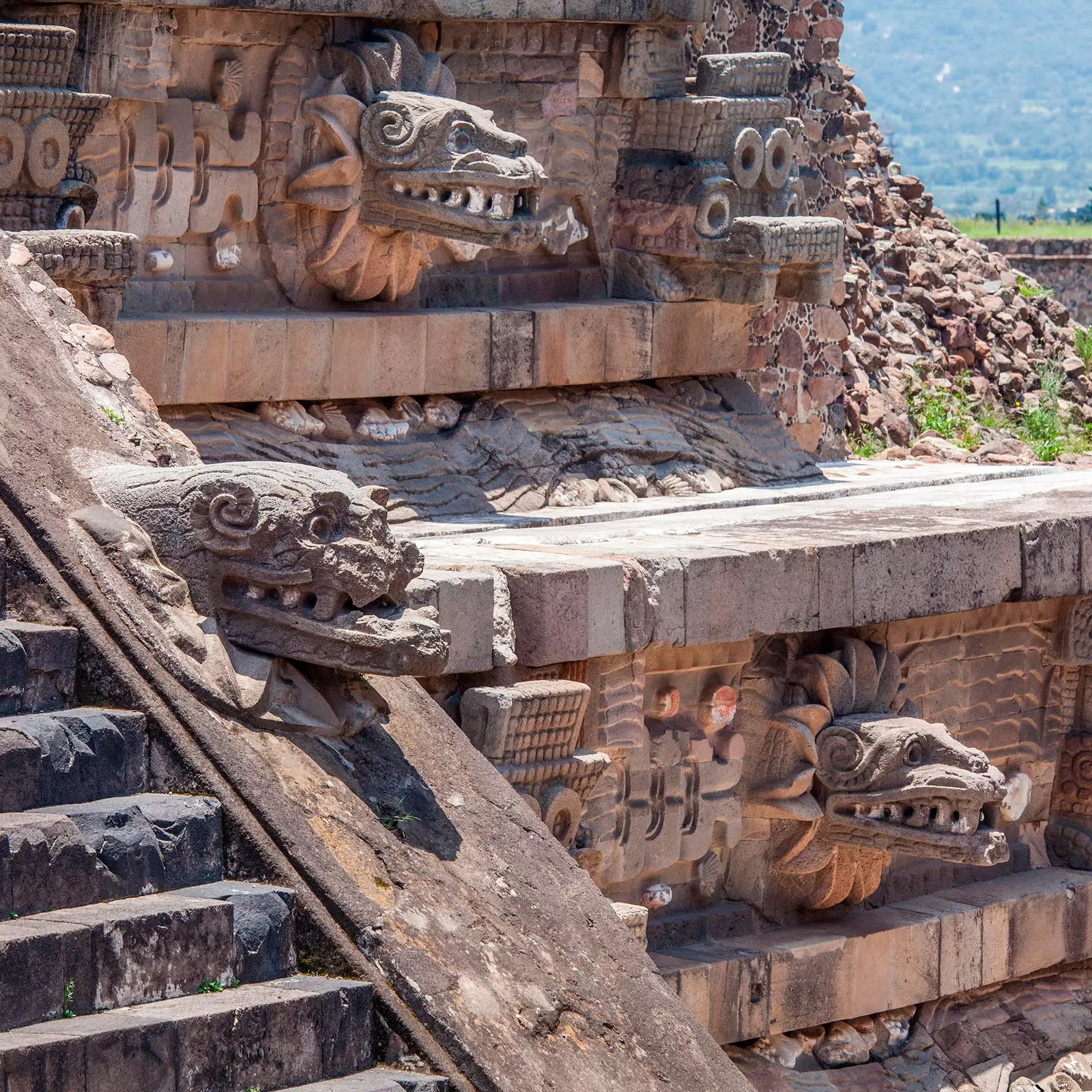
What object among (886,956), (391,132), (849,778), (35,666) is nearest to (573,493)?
(391,132)

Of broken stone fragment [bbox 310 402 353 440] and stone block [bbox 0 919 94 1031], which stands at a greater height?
broken stone fragment [bbox 310 402 353 440]

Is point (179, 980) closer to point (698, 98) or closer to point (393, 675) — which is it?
point (393, 675)

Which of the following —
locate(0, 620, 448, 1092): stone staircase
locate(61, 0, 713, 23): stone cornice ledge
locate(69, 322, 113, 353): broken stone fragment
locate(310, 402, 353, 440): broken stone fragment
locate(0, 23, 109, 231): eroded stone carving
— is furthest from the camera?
locate(310, 402, 353, 440): broken stone fragment

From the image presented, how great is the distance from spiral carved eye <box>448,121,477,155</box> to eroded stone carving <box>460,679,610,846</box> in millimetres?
2410

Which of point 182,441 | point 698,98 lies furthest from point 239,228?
point 182,441

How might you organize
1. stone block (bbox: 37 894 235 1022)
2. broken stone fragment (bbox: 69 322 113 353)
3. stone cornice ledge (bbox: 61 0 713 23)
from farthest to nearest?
stone cornice ledge (bbox: 61 0 713 23), broken stone fragment (bbox: 69 322 113 353), stone block (bbox: 37 894 235 1022)

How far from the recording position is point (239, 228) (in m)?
9.68

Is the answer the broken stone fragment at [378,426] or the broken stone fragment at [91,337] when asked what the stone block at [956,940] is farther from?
the broken stone fragment at [91,337]

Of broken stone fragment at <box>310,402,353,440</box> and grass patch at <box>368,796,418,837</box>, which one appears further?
broken stone fragment at <box>310,402,353,440</box>

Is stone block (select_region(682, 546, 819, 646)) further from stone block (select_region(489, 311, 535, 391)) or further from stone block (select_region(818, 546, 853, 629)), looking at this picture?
stone block (select_region(489, 311, 535, 391))

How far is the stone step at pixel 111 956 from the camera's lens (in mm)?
4625

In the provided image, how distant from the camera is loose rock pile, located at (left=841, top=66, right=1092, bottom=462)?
→ 46.2 feet

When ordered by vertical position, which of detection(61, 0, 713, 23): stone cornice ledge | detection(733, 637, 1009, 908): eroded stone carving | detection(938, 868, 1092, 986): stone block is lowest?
detection(938, 868, 1092, 986): stone block

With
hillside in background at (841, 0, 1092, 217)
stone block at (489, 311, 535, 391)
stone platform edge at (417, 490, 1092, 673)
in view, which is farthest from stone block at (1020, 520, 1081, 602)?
hillside in background at (841, 0, 1092, 217)
